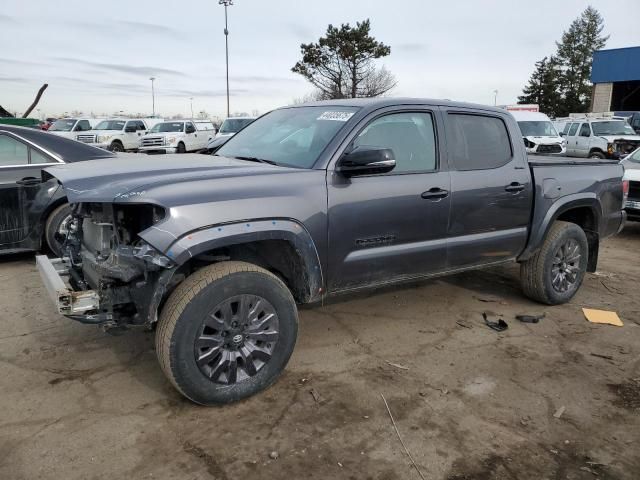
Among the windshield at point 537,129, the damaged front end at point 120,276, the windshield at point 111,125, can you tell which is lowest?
the damaged front end at point 120,276

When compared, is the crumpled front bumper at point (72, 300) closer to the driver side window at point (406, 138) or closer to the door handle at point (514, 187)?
the driver side window at point (406, 138)

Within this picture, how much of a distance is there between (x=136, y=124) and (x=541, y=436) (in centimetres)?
2610

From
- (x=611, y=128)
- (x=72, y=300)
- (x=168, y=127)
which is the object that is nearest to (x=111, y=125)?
(x=168, y=127)

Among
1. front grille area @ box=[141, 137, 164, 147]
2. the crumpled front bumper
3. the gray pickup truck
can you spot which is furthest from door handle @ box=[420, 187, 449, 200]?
front grille area @ box=[141, 137, 164, 147]

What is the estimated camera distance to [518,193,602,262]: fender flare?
468 cm

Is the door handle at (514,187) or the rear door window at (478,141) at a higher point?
the rear door window at (478,141)

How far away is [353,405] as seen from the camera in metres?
3.19

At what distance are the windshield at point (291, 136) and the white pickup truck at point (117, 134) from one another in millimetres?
20972


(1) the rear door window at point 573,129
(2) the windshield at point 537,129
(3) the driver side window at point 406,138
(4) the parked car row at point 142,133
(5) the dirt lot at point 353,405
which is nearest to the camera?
(5) the dirt lot at point 353,405

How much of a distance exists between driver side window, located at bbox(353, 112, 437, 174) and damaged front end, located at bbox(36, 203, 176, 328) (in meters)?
1.64

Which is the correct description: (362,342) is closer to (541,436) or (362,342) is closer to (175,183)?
(541,436)

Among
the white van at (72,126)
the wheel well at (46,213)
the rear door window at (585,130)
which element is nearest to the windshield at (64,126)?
the white van at (72,126)

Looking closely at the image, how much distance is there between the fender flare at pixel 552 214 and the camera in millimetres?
4684

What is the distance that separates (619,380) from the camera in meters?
3.62
